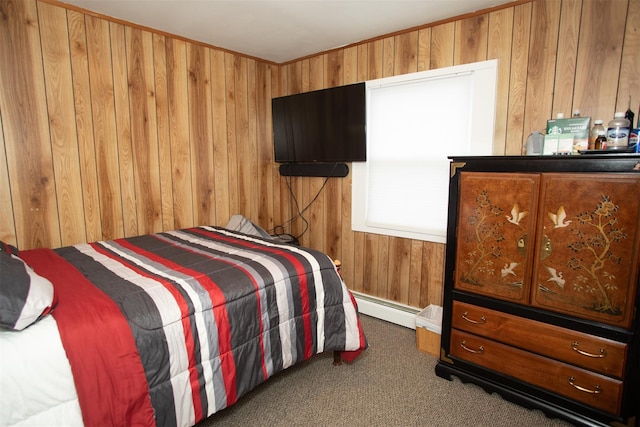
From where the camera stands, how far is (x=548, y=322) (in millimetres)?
1760

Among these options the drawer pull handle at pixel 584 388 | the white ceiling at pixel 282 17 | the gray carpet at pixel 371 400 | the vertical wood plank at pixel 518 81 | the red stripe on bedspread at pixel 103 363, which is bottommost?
the gray carpet at pixel 371 400

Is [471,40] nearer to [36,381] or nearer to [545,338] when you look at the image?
[545,338]

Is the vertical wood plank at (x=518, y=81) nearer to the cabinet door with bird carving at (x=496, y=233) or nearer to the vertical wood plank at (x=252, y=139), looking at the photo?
the cabinet door with bird carving at (x=496, y=233)

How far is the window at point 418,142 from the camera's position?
2.37m

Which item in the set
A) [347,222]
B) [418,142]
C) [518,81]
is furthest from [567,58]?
[347,222]

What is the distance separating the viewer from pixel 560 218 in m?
1.67

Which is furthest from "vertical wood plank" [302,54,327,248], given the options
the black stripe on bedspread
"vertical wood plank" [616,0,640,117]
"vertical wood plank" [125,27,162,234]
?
"vertical wood plank" [616,0,640,117]

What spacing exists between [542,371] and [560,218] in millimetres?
834

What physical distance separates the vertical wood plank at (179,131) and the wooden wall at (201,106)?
1 cm

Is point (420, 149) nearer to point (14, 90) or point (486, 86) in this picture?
point (486, 86)

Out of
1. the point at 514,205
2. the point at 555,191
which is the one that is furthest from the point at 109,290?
the point at 555,191

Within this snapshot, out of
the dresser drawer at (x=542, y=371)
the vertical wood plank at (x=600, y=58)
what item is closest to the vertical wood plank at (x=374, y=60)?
the vertical wood plank at (x=600, y=58)

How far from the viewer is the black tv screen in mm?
2881

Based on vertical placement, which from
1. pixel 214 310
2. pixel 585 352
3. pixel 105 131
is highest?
pixel 105 131
